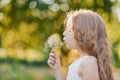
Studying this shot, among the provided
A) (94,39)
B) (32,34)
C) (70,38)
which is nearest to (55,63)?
(70,38)

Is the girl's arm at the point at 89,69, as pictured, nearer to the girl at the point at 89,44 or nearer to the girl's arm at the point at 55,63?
the girl at the point at 89,44

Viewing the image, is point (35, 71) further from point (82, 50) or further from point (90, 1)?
point (82, 50)

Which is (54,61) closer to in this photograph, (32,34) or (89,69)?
(89,69)

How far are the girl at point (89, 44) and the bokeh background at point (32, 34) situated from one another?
7.56ft

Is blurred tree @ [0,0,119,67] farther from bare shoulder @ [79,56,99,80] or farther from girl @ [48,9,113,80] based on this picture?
bare shoulder @ [79,56,99,80]

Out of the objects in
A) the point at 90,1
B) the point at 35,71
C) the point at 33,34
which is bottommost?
the point at 35,71

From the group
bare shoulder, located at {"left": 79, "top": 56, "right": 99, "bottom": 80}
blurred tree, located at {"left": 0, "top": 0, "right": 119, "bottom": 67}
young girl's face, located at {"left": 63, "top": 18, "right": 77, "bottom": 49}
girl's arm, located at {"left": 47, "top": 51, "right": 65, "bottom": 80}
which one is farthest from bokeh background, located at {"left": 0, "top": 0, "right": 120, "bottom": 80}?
bare shoulder, located at {"left": 79, "top": 56, "right": 99, "bottom": 80}

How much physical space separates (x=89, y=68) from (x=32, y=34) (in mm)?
2562

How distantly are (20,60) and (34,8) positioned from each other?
0.62 m

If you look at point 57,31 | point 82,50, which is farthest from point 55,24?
point 82,50

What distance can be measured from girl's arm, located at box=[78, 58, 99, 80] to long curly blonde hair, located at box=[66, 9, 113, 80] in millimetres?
45

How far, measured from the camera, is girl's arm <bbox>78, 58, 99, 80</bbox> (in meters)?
2.52

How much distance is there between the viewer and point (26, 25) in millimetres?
5027

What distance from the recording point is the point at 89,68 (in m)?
2.53
